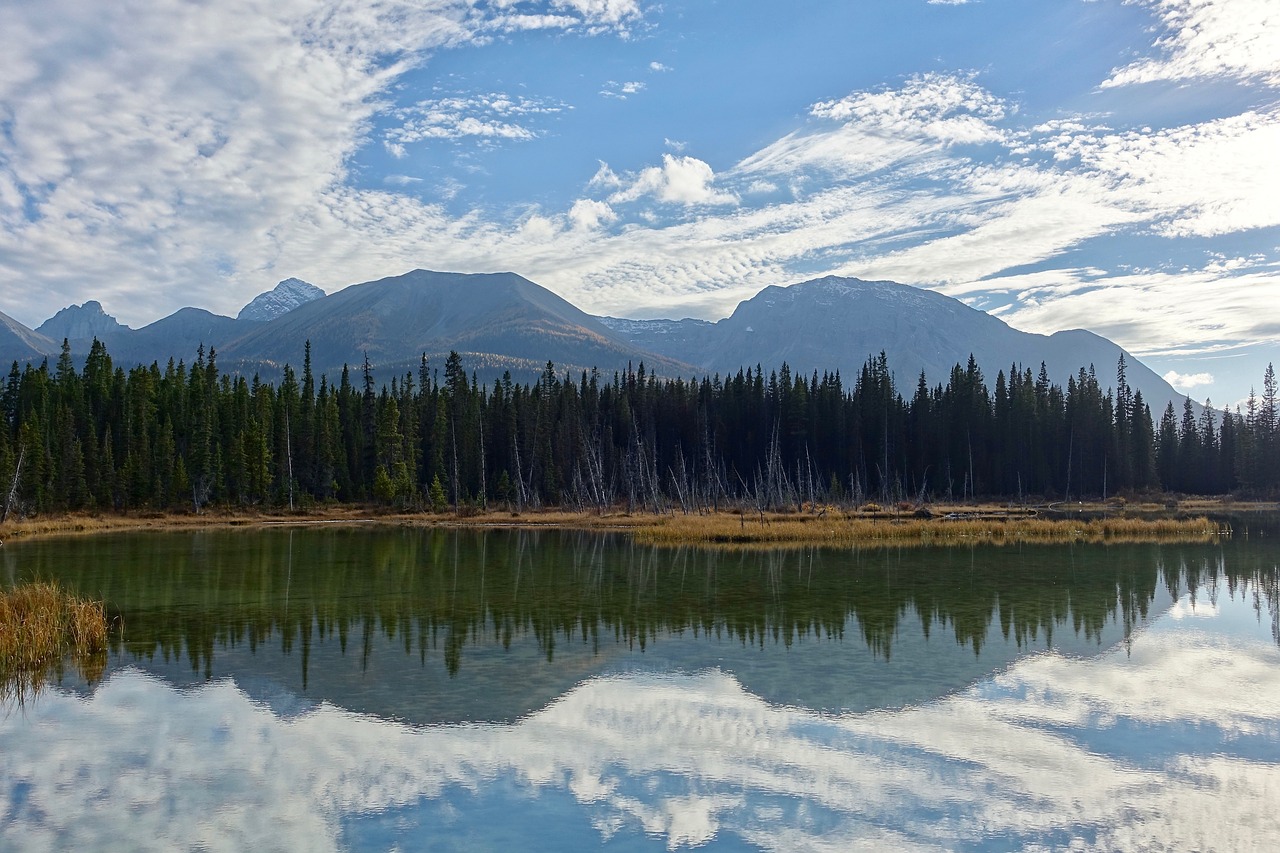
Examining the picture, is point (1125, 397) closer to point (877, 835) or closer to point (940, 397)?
point (940, 397)

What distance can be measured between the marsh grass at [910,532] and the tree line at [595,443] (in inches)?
996

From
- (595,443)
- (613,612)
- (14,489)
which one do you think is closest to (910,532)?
(613,612)

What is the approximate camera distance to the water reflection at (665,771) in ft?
37.3

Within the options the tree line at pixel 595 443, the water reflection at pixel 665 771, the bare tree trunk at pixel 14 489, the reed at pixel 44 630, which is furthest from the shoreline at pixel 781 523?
the water reflection at pixel 665 771

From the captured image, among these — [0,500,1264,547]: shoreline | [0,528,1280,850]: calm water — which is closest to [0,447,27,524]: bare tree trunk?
[0,500,1264,547]: shoreline

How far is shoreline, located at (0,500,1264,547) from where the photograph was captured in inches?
2114

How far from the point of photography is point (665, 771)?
1379 cm

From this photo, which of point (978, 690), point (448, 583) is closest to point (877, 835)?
point (978, 690)

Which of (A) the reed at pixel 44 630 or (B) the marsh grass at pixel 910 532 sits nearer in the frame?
(A) the reed at pixel 44 630

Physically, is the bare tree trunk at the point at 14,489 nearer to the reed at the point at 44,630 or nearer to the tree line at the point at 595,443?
the tree line at the point at 595,443

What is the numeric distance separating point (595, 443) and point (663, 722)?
90510 mm

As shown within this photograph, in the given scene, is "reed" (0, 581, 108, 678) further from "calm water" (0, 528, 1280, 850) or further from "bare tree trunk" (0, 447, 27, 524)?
"bare tree trunk" (0, 447, 27, 524)

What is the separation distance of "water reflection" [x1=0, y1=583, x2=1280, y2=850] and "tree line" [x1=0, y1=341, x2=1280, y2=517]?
65.9 m

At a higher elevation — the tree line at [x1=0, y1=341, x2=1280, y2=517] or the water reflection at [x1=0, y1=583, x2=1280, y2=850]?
the tree line at [x1=0, y1=341, x2=1280, y2=517]
